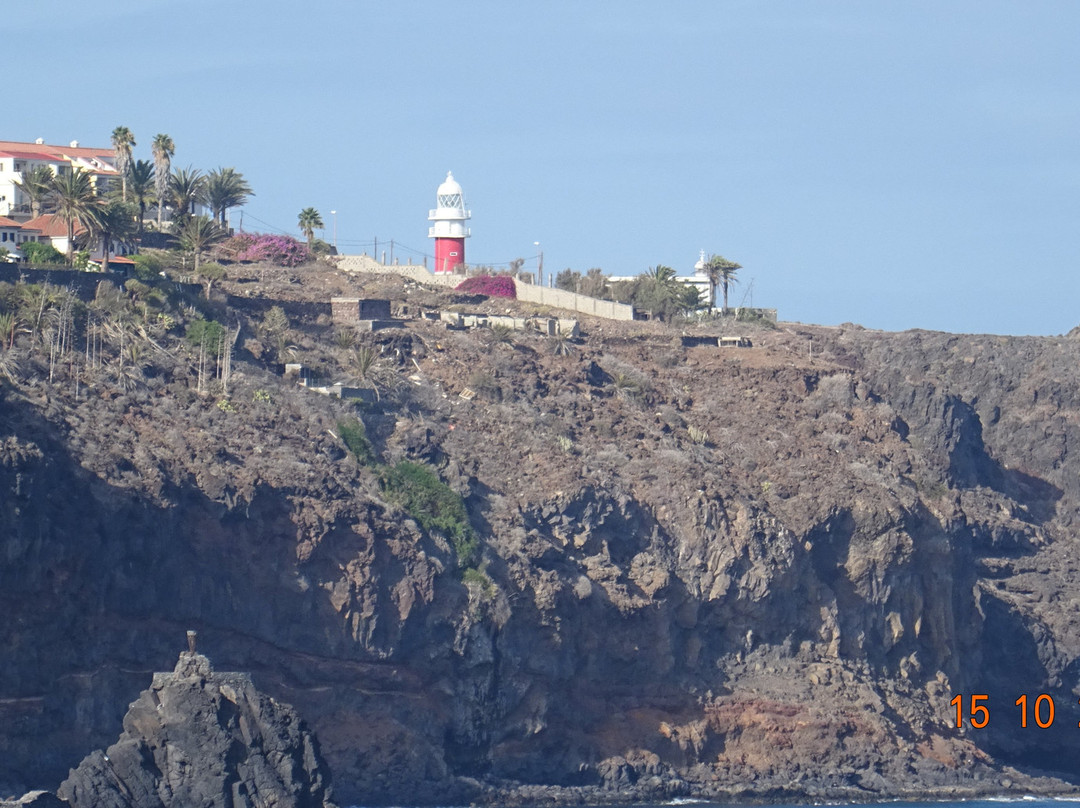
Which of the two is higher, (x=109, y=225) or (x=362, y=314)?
(x=109, y=225)

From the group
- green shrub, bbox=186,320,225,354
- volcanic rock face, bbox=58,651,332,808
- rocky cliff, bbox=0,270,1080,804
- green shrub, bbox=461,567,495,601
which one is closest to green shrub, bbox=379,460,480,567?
green shrub, bbox=461,567,495,601

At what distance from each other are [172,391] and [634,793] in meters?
17.0

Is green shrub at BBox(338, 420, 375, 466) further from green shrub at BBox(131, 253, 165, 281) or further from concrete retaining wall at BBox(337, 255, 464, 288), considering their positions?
concrete retaining wall at BBox(337, 255, 464, 288)

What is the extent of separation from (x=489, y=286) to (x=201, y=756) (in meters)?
46.8

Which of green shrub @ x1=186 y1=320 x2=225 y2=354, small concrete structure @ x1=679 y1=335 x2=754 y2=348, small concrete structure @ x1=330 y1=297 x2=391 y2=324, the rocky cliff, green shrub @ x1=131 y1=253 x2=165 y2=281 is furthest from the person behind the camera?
small concrete structure @ x1=679 y1=335 x2=754 y2=348

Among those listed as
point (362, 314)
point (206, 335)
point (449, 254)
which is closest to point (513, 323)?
point (362, 314)

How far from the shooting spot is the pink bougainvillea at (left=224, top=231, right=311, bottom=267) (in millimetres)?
97438

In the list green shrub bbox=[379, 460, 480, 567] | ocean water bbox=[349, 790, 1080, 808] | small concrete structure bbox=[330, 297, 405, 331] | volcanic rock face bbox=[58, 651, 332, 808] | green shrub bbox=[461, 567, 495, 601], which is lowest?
ocean water bbox=[349, 790, 1080, 808]

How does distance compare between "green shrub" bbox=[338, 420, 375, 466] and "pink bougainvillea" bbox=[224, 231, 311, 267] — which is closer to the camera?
"green shrub" bbox=[338, 420, 375, 466]

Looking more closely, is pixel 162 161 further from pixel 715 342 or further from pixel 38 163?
pixel 715 342

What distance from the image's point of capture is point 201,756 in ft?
182

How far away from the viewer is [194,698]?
5566cm

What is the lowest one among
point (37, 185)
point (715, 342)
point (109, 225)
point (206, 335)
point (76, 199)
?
point (206, 335)

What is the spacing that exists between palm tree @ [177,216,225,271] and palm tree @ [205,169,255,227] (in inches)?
313
